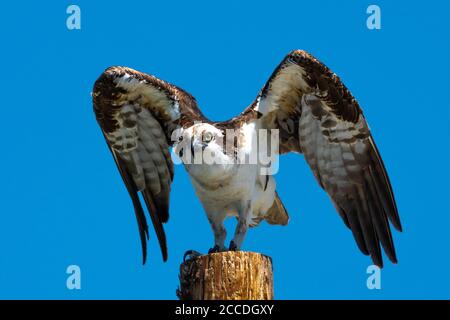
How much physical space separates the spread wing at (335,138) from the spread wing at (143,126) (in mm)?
1040

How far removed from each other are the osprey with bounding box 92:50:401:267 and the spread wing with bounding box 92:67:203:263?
1cm

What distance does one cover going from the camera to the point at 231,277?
8398 mm

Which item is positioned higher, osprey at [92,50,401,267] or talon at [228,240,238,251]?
osprey at [92,50,401,267]

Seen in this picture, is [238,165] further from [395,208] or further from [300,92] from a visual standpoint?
[395,208]

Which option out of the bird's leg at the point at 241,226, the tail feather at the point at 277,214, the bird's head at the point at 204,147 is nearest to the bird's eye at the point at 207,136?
the bird's head at the point at 204,147

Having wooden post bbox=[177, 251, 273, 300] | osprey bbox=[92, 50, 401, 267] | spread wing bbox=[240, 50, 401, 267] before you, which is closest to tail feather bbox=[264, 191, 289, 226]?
osprey bbox=[92, 50, 401, 267]

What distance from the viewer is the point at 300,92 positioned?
10828mm

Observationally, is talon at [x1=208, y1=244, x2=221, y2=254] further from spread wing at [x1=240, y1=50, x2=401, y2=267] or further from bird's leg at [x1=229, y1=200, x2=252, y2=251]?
spread wing at [x1=240, y1=50, x2=401, y2=267]

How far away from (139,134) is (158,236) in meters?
1.30

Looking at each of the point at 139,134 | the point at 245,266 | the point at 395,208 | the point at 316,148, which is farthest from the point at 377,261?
the point at 139,134

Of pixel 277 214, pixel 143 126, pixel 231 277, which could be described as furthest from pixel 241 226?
pixel 143 126

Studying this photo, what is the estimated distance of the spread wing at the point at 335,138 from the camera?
1054cm

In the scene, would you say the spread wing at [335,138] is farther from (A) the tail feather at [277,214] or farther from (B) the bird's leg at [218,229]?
(B) the bird's leg at [218,229]

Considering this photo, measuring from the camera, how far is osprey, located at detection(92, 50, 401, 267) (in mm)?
10406
